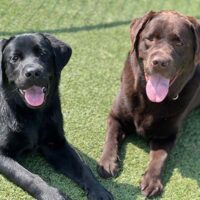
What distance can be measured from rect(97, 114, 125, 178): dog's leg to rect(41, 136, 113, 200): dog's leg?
155 mm

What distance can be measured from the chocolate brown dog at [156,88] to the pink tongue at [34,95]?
689mm

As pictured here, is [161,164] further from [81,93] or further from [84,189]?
[81,93]

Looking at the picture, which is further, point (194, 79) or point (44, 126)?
point (194, 79)

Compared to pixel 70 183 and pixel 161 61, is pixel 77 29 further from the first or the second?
pixel 70 183


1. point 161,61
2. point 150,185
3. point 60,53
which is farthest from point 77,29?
point 150,185

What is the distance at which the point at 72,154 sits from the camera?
373 cm

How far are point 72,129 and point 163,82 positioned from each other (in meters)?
0.88

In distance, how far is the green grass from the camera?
3.71 m

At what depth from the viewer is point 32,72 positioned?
3365 mm

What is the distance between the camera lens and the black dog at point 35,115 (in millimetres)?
3422

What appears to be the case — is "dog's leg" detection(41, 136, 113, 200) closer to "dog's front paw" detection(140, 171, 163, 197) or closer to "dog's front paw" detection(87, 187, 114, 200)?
"dog's front paw" detection(87, 187, 114, 200)

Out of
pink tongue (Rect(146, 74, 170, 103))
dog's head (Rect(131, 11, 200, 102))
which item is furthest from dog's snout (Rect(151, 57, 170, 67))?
pink tongue (Rect(146, 74, 170, 103))

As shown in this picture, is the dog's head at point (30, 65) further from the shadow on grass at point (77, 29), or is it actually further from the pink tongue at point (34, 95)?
the shadow on grass at point (77, 29)

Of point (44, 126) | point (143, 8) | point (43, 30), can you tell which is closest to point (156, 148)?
point (44, 126)
